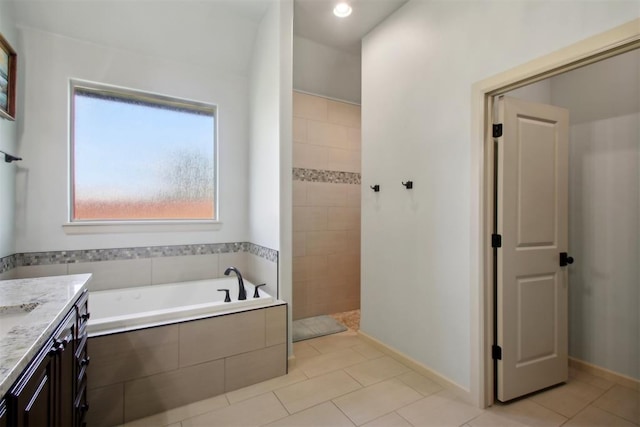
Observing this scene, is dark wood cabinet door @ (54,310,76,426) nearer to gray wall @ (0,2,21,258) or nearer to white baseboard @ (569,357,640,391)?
gray wall @ (0,2,21,258)

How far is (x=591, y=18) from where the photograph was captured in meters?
1.48

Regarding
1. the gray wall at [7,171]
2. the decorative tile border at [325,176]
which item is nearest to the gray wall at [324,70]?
the decorative tile border at [325,176]

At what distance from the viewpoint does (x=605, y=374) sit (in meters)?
2.29

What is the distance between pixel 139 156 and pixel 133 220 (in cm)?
59

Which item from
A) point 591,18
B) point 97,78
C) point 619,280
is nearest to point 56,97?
point 97,78

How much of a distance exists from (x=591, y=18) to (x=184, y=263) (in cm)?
332

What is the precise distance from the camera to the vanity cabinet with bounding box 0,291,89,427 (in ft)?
2.46

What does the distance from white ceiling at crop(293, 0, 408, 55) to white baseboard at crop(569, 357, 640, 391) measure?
10.6 ft

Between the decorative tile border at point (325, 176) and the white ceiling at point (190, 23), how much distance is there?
49.7 inches

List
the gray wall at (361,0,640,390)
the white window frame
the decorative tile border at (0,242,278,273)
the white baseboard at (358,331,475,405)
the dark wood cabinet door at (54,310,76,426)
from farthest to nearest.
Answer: the white window frame → the decorative tile border at (0,242,278,273) → the white baseboard at (358,331,475,405) → the gray wall at (361,0,640,390) → the dark wood cabinet door at (54,310,76,426)

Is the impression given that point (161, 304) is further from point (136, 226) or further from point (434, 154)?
point (434, 154)

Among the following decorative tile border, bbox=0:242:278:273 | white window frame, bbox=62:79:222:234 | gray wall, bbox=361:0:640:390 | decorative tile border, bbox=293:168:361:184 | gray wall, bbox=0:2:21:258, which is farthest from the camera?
decorative tile border, bbox=293:168:361:184

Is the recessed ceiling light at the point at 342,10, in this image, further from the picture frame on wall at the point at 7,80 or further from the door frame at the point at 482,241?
the picture frame on wall at the point at 7,80

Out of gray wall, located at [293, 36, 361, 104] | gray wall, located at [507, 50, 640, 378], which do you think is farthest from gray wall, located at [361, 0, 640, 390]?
gray wall, located at [507, 50, 640, 378]
